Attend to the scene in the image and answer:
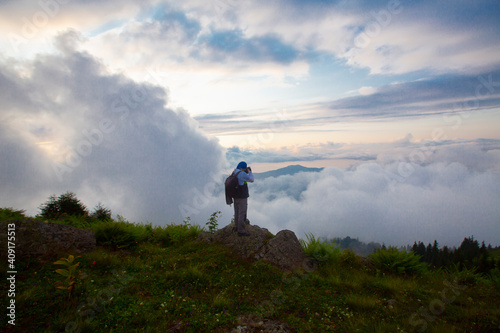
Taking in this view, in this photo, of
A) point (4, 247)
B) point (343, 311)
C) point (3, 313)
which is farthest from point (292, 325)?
point (4, 247)

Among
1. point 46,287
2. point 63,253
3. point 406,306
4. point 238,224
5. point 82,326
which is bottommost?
point 406,306

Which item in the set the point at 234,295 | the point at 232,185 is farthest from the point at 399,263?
the point at 232,185

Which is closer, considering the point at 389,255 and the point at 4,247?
the point at 4,247

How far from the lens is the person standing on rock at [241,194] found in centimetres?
1110

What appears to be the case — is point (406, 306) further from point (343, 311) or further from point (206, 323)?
point (206, 323)

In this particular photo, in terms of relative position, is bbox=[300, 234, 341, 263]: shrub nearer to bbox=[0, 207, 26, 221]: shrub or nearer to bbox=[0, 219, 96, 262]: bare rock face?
bbox=[0, 219, 96, 262]: bare rock face

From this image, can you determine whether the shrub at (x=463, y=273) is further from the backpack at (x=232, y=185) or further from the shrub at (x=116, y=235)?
the shrub at (x=116, y=235)

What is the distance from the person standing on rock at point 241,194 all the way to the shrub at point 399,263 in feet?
19.6

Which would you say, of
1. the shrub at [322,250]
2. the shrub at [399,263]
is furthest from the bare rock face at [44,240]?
the shrub at [399,263]

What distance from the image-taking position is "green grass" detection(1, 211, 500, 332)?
607cm

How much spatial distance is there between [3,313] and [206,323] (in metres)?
4.59

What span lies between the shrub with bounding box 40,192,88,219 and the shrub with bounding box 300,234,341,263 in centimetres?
1307

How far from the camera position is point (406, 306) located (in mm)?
7488

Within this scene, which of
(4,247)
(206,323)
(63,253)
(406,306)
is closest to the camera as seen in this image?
(206,323)
